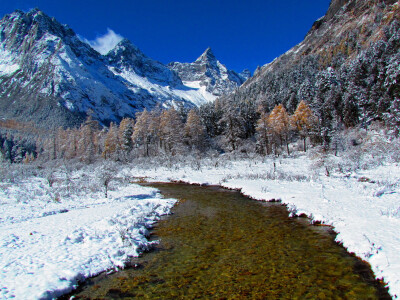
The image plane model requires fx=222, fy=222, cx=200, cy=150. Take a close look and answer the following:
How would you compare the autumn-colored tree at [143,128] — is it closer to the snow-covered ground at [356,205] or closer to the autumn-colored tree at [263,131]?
the autumn-colored tree at [263,131]

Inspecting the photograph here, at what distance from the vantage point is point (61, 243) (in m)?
8.37

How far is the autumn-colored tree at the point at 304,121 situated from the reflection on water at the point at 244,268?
132ft

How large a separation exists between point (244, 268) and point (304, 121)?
154ft

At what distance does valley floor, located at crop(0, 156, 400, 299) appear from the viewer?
616 cm

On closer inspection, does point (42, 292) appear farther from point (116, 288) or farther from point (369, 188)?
point (369, 188)

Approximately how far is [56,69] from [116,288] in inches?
9196

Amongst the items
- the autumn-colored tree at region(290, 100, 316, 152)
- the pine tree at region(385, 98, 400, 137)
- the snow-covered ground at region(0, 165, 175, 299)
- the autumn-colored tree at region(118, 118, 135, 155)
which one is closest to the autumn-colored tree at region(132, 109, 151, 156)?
the autumn-colored tree at region(118, 118, 135, 155)

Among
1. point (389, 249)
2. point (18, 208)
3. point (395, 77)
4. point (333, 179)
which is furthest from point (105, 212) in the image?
point (395, 77)

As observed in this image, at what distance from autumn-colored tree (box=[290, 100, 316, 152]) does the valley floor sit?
94.9ft

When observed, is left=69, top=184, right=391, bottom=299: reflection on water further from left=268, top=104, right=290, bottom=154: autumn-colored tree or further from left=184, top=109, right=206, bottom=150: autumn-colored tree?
left=184, top=109, right=206, bottom=150: autumn-colored tree

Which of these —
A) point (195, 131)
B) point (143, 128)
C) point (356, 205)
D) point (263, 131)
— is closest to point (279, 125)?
point (263, 131)

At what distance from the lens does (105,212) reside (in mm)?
13148

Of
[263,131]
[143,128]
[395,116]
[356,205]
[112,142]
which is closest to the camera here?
[356,205]

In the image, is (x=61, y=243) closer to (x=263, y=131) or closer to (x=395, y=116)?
(x=395, y=116)
